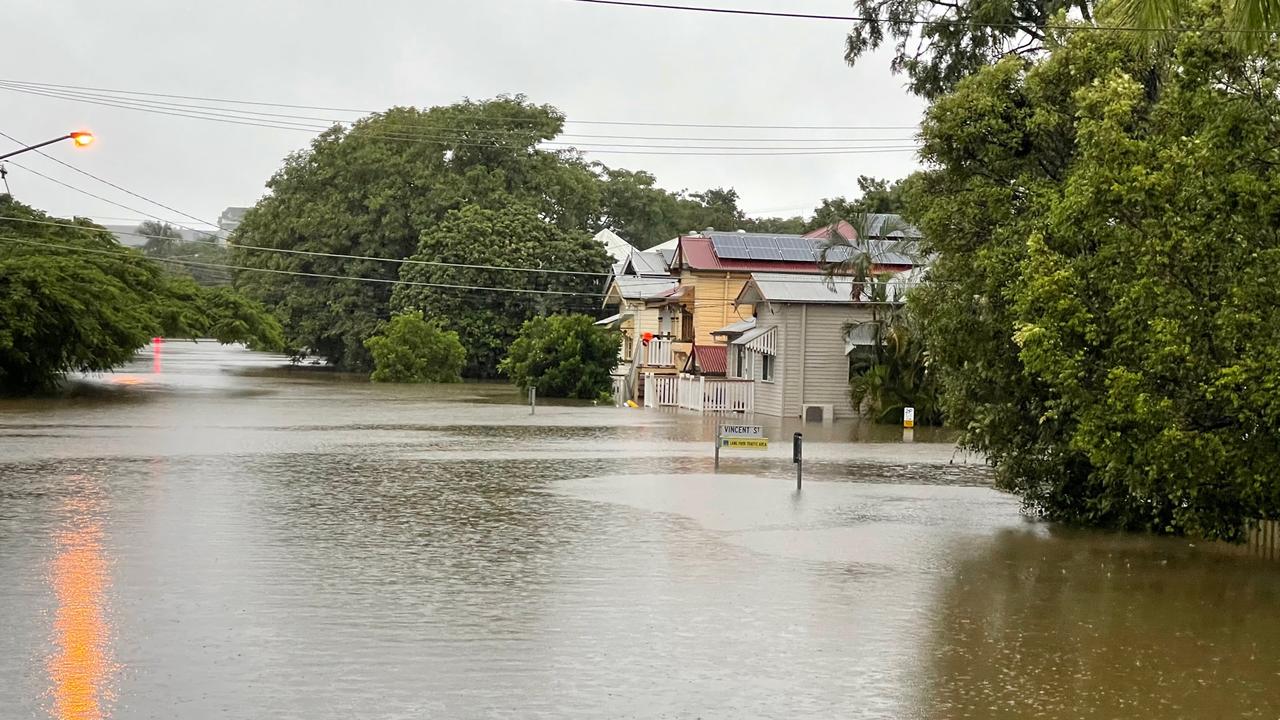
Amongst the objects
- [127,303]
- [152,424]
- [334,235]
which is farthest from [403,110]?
[152,424]

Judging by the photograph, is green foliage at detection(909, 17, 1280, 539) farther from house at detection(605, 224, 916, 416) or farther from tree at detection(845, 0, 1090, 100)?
house at detection(605, 224, 916, 416)

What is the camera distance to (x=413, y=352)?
231 feet

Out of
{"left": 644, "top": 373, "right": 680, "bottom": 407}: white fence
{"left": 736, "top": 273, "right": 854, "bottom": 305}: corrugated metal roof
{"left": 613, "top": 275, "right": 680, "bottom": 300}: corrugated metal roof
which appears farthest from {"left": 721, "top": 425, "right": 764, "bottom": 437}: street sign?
{"left": 613, "top": 275, "right": 680, "bottom": 300}: corrugated metal roof

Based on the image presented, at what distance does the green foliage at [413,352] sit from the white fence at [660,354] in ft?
49.2

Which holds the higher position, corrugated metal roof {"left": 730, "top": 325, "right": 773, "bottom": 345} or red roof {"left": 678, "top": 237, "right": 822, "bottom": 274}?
red roof {"left": 678, "top": 237, "right": 822, "bottom": 274}

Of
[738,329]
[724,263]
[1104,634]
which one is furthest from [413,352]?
[1104,634]

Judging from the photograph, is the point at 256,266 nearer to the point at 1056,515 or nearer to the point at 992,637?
the point at 1056,515

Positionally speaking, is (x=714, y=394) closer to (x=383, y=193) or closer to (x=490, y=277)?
A: (x=490, y=277)

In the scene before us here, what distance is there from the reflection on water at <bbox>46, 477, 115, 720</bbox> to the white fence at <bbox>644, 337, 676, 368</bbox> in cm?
4183

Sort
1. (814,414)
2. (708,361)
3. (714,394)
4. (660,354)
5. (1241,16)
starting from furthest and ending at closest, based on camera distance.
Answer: (660,354)
(708,361)
(714,394)
(814,414)
(1241,16)

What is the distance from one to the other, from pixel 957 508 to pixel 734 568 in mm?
7316

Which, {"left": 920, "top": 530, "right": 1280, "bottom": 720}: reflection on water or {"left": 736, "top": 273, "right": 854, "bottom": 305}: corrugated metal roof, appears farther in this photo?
{"left": 736, "top": 273, "right": 854, "bottom": 305}: corrugated metal roof

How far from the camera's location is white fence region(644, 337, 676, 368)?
58719 millimetres

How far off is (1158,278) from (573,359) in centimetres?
4296
